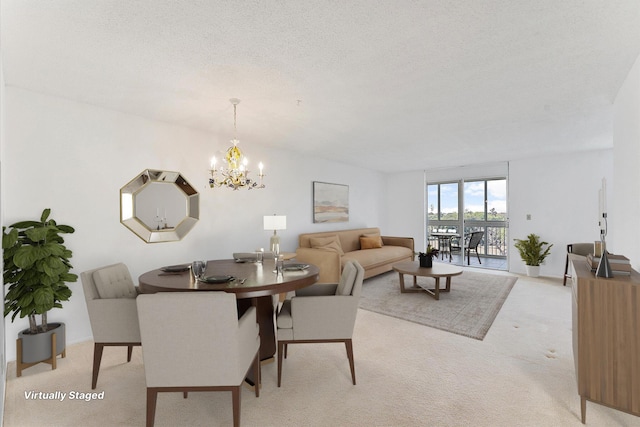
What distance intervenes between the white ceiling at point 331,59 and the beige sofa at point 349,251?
2.02m

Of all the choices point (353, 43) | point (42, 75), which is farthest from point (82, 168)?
point (353, 43)

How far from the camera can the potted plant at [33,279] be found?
2.38 metres

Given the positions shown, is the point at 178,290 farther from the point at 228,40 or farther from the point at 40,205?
the point at 40,205

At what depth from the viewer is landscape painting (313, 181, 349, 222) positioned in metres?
6.00

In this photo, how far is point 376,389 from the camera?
2.24 meters

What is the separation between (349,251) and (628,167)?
437cm

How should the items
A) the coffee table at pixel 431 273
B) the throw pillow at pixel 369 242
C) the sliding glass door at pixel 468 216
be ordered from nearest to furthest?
the coffee table at pixel 431 273
the throw pillow at pixel 369 242
the sliding glass door at pixel 468 216

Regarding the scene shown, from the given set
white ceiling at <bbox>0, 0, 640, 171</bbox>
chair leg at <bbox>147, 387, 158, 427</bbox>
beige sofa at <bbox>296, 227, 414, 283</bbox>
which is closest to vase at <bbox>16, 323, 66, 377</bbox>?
chair leg at <bbox>147, 387, 158, 427</bbox>

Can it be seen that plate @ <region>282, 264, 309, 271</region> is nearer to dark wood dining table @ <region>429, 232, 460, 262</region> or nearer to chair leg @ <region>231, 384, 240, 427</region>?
chair leg @ <region>231, 384, 240, 427</region>

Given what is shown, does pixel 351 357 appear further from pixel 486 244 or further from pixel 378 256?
pixel 486 244

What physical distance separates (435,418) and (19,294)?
3.20 m

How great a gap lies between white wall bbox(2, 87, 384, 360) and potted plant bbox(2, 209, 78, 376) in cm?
35

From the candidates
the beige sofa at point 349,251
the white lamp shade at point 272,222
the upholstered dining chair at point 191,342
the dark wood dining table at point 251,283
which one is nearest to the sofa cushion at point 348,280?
the dark wood dining table at point 251,283

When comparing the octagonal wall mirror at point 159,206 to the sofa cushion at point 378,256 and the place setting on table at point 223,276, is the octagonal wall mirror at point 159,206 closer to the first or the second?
the place setting on table at point 223,276
